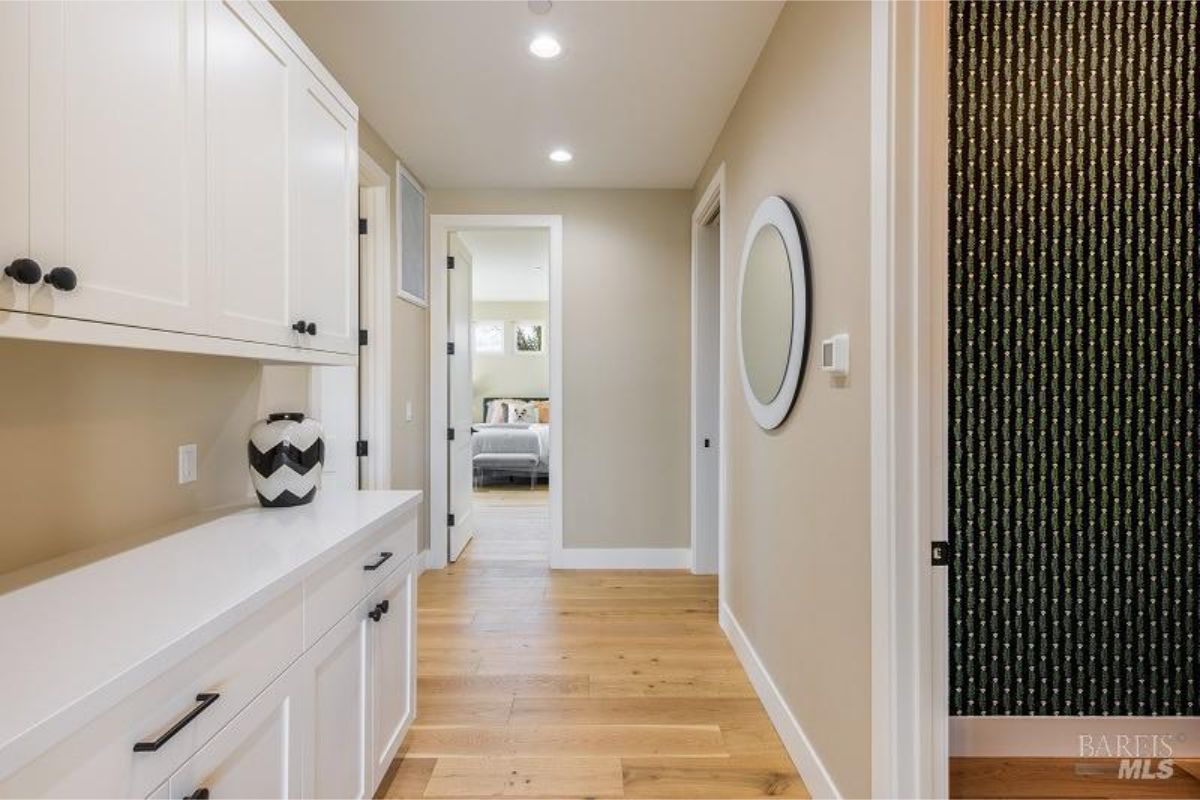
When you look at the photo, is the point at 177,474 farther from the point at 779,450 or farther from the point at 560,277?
the point at 560,277

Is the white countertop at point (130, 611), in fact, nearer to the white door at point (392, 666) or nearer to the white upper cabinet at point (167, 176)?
the white door at point (392, 666)

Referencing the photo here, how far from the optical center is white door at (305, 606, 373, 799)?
1244 mm

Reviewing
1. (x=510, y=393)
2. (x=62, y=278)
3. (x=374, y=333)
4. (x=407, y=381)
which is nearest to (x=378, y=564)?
(x=62, y=278)

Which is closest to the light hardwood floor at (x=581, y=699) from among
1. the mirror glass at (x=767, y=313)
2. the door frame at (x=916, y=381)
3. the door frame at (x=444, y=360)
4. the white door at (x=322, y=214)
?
the door frame at (x=444, y=360)

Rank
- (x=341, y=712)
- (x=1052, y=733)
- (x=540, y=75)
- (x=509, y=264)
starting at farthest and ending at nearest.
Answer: (x=509, y=264) → (x=540, y=75) → (x=1052, y=733) → (x=341, y=712)

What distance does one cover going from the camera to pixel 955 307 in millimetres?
1502

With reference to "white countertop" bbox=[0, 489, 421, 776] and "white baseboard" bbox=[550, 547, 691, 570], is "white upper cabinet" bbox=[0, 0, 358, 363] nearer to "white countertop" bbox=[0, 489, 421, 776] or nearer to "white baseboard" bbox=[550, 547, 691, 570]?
"white countertop" bbox=[0, 489, 421, 776]

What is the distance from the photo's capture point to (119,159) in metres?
1.02

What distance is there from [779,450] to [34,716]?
6.41 ft

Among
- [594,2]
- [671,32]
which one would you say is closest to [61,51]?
[594,2]

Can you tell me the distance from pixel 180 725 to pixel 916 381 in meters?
1.46

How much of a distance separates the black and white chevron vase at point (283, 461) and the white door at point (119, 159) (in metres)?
0.54

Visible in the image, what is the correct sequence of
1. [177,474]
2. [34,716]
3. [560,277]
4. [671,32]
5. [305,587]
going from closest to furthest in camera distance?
[34,716] → [305,587] → [177,474] → [671,32] → [560,277]

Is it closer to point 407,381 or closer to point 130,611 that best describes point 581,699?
point 130,611
